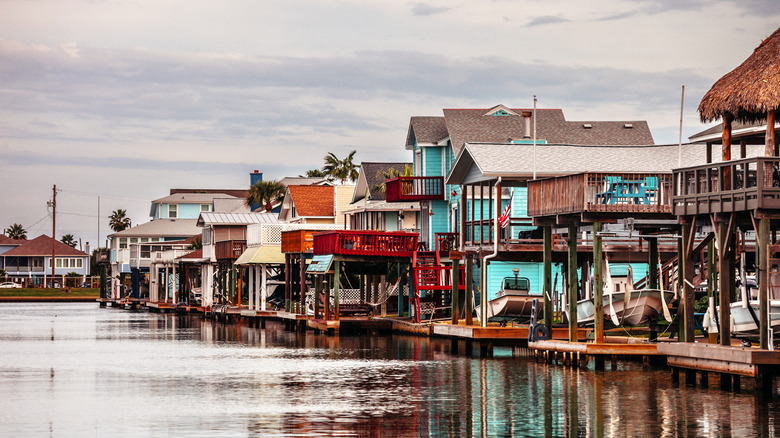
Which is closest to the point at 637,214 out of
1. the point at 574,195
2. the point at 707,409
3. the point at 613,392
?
the point at 574,195

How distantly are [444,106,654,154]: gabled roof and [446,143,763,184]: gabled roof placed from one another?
12.1 metres

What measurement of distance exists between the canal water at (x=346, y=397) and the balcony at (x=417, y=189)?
50.5ft

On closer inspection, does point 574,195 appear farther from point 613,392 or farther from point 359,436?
point 359,436

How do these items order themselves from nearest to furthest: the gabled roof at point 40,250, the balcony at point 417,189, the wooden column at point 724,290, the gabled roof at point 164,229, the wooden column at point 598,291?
the wooden column at point 724,290 < the wooden column at point 598,291 < the balcony at point 417,189 < the gabled roof at point 164,229 < the gabled roof at point 40,250

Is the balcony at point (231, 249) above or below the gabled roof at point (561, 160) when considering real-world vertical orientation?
below

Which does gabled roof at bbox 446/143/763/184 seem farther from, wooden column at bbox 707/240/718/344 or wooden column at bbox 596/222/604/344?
wooden column at bbox 707/240/718/344

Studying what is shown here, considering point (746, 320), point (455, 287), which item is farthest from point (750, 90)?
point (455, 287)

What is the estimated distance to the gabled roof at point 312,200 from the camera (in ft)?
297

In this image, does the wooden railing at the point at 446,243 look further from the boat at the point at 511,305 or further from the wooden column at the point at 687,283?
the wooden column at the point at 687,283

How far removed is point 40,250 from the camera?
177m

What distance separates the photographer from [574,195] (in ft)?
116

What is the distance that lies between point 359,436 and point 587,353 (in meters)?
13.2

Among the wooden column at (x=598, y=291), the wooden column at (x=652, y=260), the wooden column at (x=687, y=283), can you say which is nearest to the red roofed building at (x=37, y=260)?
the wooden column at (x=652, y=260)

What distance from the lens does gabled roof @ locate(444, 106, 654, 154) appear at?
63594mm
